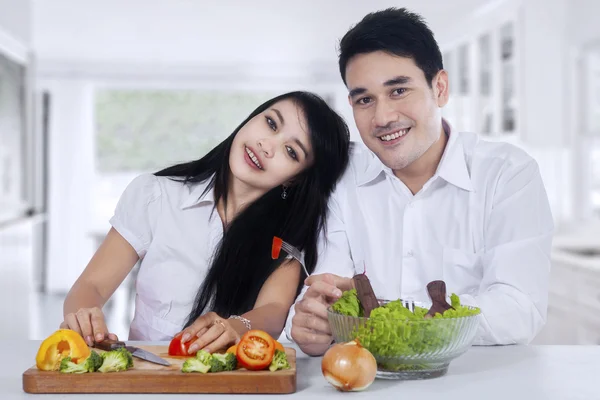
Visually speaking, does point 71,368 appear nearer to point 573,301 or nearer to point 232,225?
point 232,225

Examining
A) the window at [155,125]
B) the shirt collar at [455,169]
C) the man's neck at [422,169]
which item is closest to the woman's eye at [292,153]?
the man's neck at [422,169]

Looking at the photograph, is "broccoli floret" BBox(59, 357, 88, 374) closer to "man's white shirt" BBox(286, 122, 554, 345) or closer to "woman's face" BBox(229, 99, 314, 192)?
"man's white shirt" BBox(286, 122, 554, 345)

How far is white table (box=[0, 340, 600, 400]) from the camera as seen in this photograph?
1256mm

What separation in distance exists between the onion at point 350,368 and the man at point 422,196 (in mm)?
582

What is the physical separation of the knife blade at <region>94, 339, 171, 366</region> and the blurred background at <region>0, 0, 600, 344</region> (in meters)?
2.73

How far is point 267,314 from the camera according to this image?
6.49 ft

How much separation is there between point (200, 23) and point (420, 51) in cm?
491

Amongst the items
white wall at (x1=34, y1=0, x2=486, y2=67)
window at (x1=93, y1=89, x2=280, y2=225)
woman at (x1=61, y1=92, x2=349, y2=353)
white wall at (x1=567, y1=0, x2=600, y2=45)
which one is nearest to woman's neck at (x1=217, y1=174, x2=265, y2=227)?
woman at (x1=61, y1=92, x2=349, y2=353)

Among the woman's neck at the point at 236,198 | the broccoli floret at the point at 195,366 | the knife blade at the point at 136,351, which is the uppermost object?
the woman's neck at the point at 236,198

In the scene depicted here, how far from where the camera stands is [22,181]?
515 centimetres

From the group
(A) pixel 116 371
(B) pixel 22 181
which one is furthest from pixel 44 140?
(A) pixel 116 371

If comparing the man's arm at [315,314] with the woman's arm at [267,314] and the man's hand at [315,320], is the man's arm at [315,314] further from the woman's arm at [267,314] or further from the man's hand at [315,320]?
the woman's arm at [267,314]

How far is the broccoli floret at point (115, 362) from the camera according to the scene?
4.25 ft

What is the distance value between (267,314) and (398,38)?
796 mm
